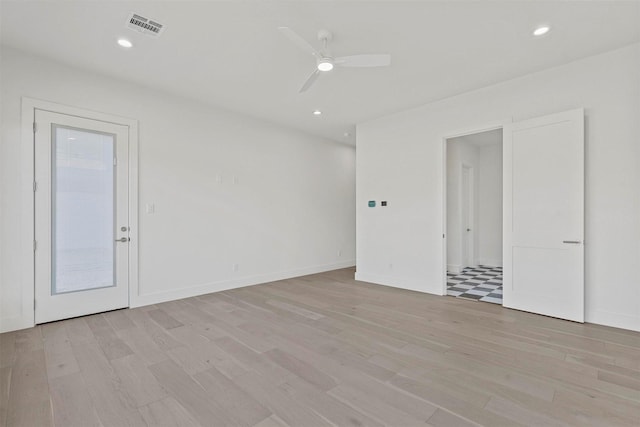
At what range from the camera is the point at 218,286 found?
4805 millimetres

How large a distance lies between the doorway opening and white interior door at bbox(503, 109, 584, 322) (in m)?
2.17

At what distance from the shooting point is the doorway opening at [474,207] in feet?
21.0

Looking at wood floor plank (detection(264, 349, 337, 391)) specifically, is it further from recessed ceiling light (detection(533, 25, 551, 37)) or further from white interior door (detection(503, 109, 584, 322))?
recessed ceiling light (detection(533, 25, 551, 37))

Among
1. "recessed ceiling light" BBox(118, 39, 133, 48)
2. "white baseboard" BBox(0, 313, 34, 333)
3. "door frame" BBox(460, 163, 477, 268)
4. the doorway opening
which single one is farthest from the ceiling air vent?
"door frame" BBox(460, 163, 477, 268)

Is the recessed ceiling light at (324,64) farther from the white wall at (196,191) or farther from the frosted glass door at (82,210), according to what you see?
the frosted glass door at (82,210)

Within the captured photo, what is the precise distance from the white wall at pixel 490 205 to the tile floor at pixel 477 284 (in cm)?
45

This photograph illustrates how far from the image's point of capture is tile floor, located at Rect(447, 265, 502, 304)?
442 cm

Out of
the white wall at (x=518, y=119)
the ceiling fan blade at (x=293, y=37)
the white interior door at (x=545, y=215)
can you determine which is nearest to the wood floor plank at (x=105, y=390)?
the ceiling fan blade at (x=293, y=37)

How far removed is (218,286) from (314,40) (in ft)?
12.7

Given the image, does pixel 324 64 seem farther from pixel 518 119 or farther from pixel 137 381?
pixel 137 381

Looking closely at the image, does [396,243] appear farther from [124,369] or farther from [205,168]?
[124,369]

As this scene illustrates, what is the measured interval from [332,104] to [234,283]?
3435 mm

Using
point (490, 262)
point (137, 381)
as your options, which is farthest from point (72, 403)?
point (490, 262)

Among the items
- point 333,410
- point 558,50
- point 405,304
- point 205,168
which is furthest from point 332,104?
point 333,410
